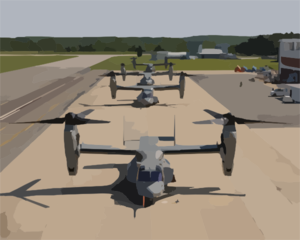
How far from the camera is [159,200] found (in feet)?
34.5

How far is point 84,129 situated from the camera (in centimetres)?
1956

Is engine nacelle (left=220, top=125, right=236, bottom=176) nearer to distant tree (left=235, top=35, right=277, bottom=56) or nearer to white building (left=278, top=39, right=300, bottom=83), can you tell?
white building (left=278, top=39, right=300, bottom=83)

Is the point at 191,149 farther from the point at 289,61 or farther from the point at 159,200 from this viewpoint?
the point at 289,61

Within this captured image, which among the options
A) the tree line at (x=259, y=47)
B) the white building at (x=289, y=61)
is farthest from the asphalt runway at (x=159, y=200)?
the tree line at (x=259, y=47)

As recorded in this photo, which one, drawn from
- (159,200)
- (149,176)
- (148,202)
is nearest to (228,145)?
(149,176)

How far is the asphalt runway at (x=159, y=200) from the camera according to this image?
350 inches

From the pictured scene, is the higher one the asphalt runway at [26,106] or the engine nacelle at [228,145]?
the engine nacelle at [228,145]

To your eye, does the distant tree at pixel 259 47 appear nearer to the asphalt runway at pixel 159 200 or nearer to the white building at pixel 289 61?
the white building at pixel 289 61

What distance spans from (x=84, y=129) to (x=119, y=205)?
33.8 ft

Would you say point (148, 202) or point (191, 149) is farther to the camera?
point (191, 149)

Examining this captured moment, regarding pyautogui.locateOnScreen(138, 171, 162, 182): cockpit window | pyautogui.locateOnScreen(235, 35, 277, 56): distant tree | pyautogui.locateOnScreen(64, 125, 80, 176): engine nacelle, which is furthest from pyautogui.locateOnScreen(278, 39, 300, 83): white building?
pyautogui.locateOnScreen(235, 35, 277, 56): distant tree

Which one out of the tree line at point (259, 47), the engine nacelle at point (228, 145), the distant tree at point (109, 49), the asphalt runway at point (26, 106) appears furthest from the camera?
the distant tree at point (109, 49)

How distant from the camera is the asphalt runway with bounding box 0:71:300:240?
888 centimetres

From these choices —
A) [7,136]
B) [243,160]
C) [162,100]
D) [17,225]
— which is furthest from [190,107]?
[17,225]
